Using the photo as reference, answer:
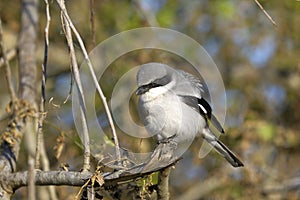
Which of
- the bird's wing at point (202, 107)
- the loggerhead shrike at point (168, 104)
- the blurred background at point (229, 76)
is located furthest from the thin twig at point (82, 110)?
the blurred background at point (229, 76)

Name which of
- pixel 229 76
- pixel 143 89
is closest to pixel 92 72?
pixel 143 89

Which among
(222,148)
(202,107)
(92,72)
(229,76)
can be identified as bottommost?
(222,148)

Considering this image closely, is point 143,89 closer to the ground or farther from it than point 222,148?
farther from it

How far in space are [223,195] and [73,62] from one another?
265cm

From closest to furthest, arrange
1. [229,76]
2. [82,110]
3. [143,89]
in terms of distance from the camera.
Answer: [82,110] → [143,89] → [229,76]

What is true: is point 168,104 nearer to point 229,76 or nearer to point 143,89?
point 143,89

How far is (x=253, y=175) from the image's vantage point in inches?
177

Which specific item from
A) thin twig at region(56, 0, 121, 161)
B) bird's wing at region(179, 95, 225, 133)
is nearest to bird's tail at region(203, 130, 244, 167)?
bird's wing at region(179, 95, 225, 133)

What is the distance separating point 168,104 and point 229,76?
2958mm

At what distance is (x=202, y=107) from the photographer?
11.0ft

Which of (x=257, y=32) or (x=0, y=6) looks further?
(x=257, y=32)

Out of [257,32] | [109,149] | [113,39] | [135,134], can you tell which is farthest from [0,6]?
[109,149]

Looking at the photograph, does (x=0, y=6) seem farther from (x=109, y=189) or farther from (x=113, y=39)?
(x=109, y=189)

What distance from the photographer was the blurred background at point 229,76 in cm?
482
